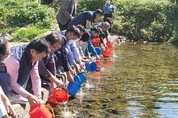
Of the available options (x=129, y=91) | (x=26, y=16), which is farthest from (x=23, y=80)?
(x=26, y=16)

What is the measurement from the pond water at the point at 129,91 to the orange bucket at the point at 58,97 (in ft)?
0.46

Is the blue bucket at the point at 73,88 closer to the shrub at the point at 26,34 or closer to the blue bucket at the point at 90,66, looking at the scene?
the blue bucket at the point at 90,66

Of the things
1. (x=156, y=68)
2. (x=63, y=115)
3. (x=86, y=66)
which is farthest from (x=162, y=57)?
(x=63, y=115)

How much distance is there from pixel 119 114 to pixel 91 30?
4.07 m

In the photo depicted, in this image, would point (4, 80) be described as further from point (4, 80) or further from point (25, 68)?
point (25, 68)

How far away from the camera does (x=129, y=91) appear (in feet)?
24.0

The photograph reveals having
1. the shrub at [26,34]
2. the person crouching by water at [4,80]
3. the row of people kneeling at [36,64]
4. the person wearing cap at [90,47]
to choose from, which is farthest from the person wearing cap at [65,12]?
the person crouching by water at [4,80]

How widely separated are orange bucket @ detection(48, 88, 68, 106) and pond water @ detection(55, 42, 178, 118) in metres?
0.14

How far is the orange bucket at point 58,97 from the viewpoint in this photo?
18.9 feet

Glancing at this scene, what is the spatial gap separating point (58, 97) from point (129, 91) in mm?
1861

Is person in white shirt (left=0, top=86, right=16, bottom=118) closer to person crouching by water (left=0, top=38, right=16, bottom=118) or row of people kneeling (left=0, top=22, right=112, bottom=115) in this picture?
person crouching by water (left=0, top=38, right=16, bottom=118)

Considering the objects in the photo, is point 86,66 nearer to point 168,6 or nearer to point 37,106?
point 37,106

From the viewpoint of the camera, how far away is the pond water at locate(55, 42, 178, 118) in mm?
5929

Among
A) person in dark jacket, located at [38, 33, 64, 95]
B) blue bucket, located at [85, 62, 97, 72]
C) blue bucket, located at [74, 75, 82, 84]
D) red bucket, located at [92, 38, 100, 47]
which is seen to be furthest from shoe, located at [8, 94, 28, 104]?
red bucket, located at [92, 38, 100, 47]
